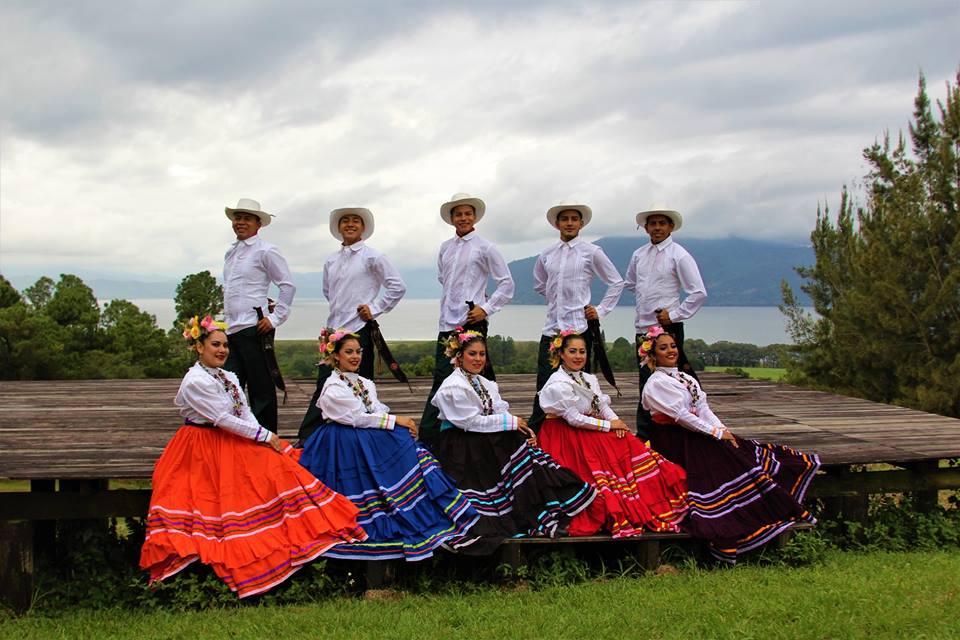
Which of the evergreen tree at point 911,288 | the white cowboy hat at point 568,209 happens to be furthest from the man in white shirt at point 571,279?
the evergreen tree at point 911,288

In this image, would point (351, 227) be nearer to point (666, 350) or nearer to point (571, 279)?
point (571, 279)

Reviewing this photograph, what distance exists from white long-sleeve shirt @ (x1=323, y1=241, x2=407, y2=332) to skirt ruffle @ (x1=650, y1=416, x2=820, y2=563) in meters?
2.14

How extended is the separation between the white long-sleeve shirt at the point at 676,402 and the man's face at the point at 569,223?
127cm

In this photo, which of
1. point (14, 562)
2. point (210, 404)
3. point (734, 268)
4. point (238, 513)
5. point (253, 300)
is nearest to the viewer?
point (238, 513)

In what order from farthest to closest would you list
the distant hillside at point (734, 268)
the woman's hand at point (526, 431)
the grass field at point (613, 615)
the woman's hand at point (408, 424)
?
the distant hillside at point (734, 268)
the woman's hand at point (526, 431)
the woman's hand at point (408, 424)
the grass field at point (613, 615)

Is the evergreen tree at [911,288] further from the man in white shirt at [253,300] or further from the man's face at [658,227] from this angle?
the man in white shirt at [253,300]

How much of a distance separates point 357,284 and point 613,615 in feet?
9.82

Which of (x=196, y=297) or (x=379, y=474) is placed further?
(x=196, y=297)

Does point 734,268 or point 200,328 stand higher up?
point 734,268

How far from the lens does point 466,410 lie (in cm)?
557

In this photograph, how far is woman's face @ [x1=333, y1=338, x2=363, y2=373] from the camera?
5.54 m

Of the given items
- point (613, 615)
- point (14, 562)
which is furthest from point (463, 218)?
point (14, 562)

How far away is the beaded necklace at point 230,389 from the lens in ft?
17.2

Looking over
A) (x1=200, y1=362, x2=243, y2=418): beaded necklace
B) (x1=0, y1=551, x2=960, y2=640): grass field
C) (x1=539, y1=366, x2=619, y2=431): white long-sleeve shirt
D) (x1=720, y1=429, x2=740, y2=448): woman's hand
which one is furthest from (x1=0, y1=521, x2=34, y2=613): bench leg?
(x1=720, y1=429, x2=740, y2=448): woman's hand
